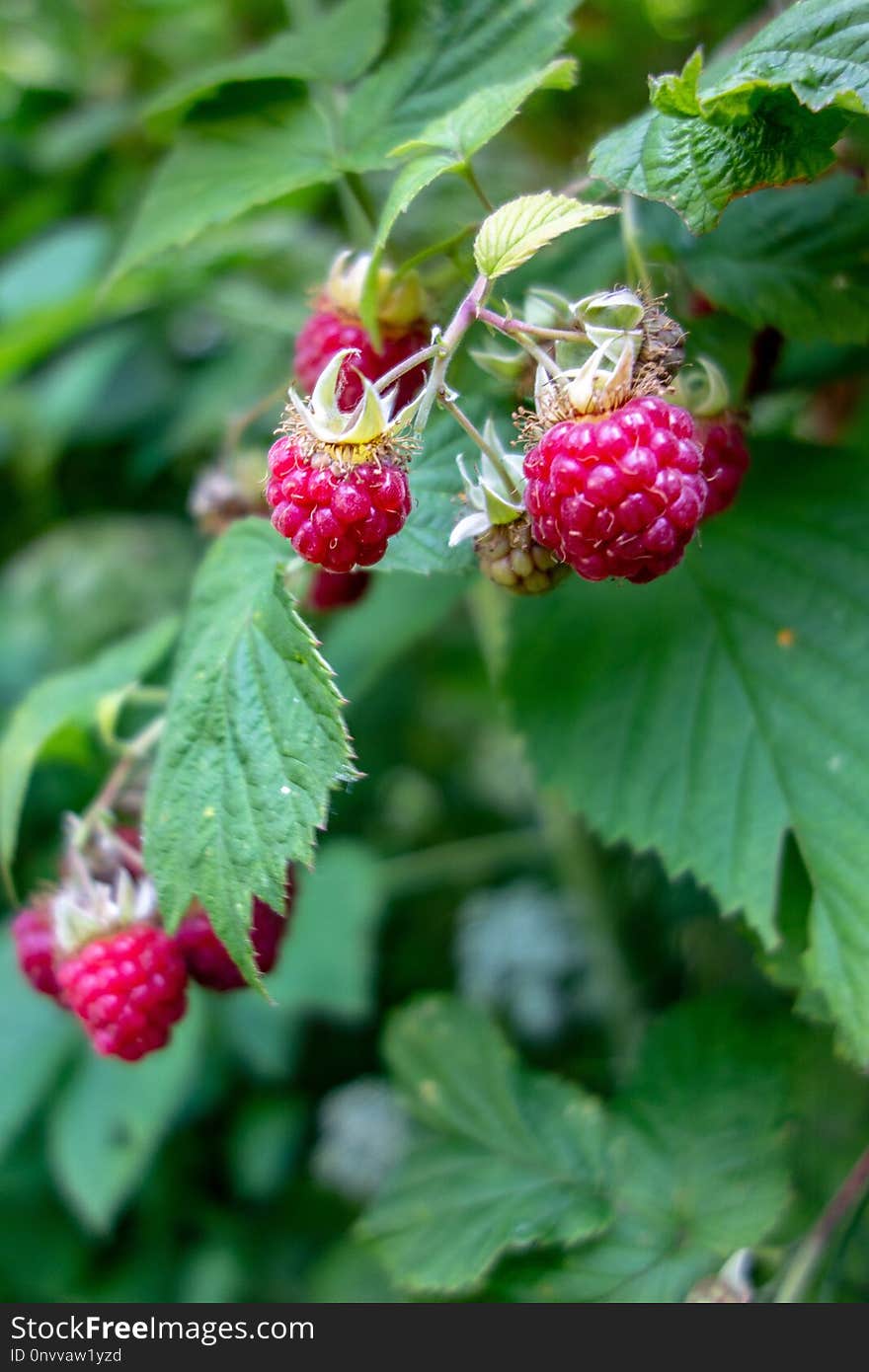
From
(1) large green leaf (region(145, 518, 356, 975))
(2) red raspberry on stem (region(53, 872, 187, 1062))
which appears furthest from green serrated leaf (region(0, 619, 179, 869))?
(1) large green leaf (region(145, 518, 356, 975))

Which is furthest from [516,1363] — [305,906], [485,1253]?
[305,906]

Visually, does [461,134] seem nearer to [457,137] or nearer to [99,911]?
[457,137]

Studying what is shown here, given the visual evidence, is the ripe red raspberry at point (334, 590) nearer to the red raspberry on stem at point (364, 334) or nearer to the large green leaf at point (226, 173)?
the red raspberry on stem at point (364, 334)

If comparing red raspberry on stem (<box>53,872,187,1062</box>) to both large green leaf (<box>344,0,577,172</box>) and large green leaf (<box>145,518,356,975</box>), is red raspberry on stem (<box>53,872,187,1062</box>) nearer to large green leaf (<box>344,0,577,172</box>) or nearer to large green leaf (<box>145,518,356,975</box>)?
large green leaf (<box>145,518,356,975</box>)

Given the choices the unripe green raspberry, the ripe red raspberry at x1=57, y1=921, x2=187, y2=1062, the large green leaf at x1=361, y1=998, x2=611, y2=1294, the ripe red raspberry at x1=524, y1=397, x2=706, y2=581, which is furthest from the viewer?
the large green leaf at x1=361, y1=998, x2=611, y2=1294

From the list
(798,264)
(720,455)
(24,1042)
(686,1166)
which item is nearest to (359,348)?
(720,455)

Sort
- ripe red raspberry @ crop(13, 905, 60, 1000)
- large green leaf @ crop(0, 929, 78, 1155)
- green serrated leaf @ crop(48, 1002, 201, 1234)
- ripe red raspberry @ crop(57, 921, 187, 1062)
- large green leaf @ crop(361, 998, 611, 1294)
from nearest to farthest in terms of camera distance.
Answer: ripe red raspberry @ crop(57, 921, 187, 1062) → ripe red raspberry @ crop(13, 905, 60, 1000) → large green leaf @ crop(361, 998, 611, 1294) → green serrated leaf @ crop(48, 1002, 201, 1234) → large green leaf @ crop(0, 929, 78, 1155)

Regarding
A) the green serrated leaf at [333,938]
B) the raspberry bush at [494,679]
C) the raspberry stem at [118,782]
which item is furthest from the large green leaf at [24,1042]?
the raspberry stem at [118,782]

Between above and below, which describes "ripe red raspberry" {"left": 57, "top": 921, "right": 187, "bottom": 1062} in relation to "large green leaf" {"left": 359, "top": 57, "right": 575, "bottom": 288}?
below

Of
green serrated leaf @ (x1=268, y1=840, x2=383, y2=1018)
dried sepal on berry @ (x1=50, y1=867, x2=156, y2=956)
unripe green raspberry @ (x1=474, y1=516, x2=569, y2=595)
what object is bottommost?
green serrated leaf @ (x1=268, y1=840, x2=383, y2=1018)
